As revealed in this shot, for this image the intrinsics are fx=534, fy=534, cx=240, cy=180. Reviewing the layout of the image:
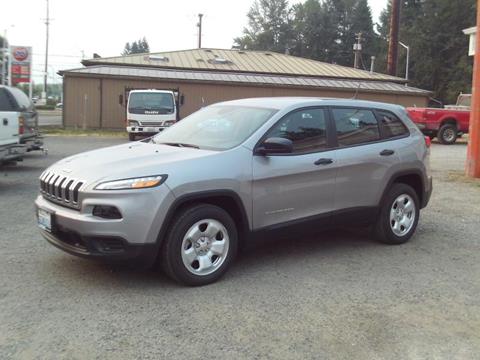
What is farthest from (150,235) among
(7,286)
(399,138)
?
(399,138)

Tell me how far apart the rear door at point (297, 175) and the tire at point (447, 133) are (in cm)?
1787

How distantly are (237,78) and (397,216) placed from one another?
997 inches

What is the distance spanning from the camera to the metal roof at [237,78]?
28453 millimetres

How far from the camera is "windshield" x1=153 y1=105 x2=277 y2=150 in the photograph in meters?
5.20

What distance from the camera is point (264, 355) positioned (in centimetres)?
348

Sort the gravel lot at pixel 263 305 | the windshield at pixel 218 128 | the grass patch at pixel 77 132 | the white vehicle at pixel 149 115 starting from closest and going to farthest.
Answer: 1. the gravel lot at pixel 263 305
2. the windshield at pixel 218 128
3. the white vehicle at pixel 149 115
4. the grass patch at pixel 77 132

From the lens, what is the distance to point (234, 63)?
34.5 m

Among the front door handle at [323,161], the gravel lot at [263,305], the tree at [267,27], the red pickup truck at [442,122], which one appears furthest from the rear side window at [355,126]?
the tree at [267,27]

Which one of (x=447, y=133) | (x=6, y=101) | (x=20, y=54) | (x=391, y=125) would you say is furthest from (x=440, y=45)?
(x=391, y=125)

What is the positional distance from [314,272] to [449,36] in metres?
71.6

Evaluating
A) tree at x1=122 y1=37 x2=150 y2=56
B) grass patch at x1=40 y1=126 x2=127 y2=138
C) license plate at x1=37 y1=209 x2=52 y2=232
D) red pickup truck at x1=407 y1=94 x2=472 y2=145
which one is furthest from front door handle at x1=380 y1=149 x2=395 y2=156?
tree at x1=122 y1=37 x2=150 y2=56

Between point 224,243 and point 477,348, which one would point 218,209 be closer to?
point 224,243

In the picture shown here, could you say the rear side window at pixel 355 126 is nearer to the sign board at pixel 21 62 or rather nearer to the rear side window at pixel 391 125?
the rear side window at pixel 391 125

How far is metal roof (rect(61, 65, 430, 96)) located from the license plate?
24.2 metres
